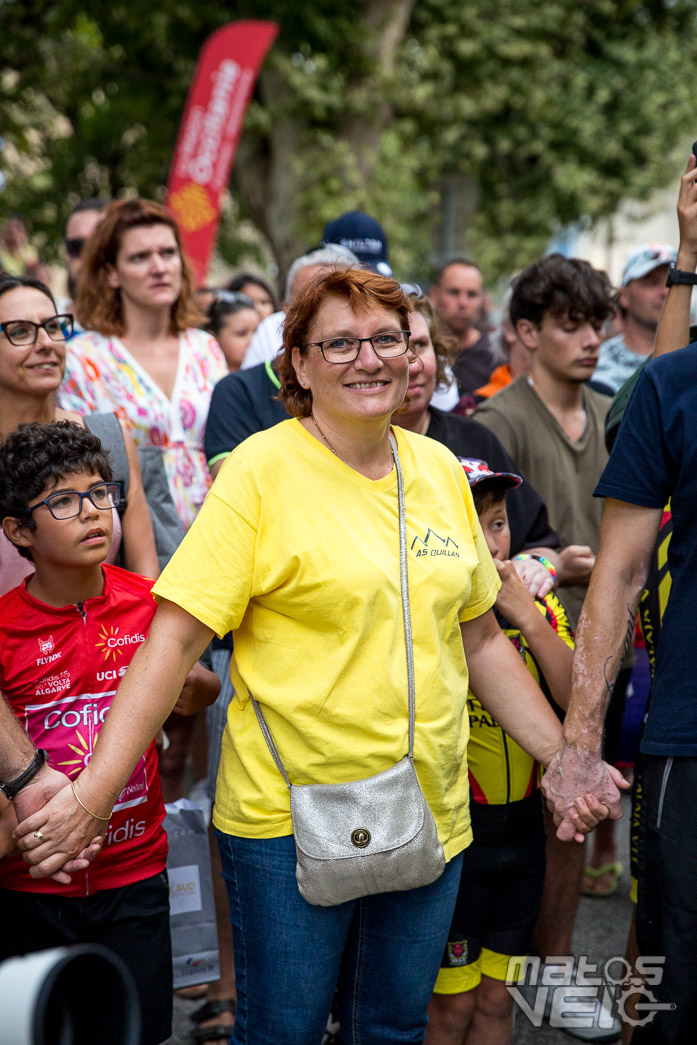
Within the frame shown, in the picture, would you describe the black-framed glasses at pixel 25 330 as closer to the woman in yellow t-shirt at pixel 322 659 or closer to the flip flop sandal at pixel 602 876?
the woman in yellow t-shirt at pixel 322 659

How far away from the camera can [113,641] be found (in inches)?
99.3

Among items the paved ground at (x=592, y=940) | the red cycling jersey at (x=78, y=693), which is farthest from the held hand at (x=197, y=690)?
the paved ground at (x=592, y=940)

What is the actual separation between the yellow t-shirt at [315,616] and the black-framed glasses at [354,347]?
0.18m

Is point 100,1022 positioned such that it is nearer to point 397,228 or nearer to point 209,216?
point 209,216

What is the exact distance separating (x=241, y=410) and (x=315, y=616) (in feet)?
4.26

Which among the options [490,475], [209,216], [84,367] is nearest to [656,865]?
[490,475]

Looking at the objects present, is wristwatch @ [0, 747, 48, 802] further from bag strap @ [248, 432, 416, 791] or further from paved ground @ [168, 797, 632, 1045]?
paved ground @ [168, 797, 632, 1045]

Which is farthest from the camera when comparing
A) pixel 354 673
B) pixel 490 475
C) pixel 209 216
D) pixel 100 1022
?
pixel 209 216

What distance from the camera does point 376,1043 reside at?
2.33m

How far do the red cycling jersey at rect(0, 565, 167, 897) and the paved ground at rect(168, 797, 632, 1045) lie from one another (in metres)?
1.12

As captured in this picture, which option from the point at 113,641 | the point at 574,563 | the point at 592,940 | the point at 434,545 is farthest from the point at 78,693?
the point at 592,940

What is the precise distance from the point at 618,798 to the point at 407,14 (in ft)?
42.8

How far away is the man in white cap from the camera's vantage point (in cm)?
464

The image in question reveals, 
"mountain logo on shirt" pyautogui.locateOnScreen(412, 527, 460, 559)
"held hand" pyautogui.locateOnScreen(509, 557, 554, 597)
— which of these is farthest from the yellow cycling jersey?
"mountain logo on shirt" pyautogui.locateOnScreen(412, 527, 460, 559)
